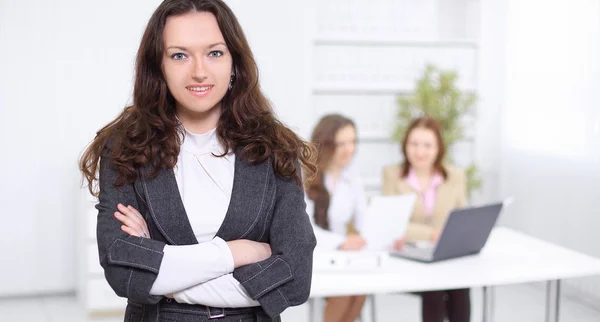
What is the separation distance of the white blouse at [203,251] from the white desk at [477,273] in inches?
44.5

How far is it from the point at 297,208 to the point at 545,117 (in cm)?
421

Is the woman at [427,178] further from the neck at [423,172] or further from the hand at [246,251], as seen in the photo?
the hand at [246,251]

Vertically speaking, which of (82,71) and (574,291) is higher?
(82,71)

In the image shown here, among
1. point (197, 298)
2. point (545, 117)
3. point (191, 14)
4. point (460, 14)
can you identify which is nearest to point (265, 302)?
point (197, 298)

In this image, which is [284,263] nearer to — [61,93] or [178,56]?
[178,56]

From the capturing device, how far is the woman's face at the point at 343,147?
4.31 meters

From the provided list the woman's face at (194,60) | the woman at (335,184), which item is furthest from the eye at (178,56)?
the woman at (335,184)

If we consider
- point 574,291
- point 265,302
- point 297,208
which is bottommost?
point 574,291

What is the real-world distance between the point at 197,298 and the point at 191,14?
0.64 m

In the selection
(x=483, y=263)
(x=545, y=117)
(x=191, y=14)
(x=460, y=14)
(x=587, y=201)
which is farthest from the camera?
(x=460, y=14)

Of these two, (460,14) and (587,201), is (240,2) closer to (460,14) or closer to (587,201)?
(460,14)

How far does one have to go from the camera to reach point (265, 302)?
5.87 ft

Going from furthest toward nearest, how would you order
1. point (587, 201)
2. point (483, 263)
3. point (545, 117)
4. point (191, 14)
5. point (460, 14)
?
point (460, 14), point (545, 117), point (587, 201), point (483, 263), point (191, 14)

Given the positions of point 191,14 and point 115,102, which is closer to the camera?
point 191,14
